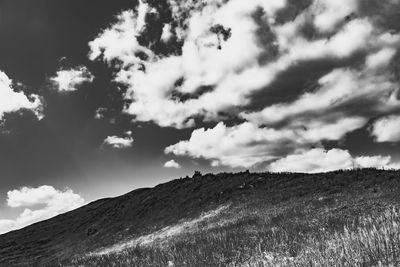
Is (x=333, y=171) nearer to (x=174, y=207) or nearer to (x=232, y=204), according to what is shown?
(x=232, y=204)

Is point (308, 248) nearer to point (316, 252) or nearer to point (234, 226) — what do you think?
point (316, 252)

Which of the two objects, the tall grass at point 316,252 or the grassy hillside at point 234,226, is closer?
the tall grass at point 316,252

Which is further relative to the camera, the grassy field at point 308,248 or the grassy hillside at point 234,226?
the grassy hillside at point 234,226

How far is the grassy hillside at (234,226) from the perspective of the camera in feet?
20.8

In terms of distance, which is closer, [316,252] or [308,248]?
[316,252]

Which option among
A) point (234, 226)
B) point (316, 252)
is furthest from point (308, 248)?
point (234, 226)

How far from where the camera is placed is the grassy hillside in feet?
20.8

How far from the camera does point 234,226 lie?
2223 cm

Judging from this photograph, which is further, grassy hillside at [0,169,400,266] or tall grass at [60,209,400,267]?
grassy hillside at [0,169,400,266]

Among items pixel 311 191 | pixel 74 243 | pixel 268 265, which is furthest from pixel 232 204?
pixel 268 265

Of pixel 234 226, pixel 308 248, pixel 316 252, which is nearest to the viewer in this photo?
pixel 316 252

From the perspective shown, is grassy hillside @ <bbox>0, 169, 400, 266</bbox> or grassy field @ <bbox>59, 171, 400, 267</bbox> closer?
grassy field @ <bbox>59, 171, 400, 267</bbox>

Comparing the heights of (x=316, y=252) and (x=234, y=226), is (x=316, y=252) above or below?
below

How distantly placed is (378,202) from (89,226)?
4559 centimetres
